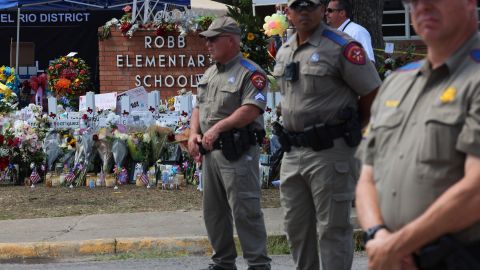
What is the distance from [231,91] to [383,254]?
3487mm

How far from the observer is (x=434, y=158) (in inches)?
110

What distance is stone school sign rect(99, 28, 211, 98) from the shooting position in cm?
1476

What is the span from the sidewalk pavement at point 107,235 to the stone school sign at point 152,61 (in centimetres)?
593

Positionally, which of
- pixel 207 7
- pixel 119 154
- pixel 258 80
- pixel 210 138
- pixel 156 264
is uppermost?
pixel 207 7

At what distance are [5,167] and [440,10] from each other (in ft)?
32.2

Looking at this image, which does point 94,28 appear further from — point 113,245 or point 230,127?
point 230,127

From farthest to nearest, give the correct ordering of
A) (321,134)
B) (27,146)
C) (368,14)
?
(27,146), (368,14), (321,134)

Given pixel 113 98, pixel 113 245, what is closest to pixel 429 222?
pixel 113 245

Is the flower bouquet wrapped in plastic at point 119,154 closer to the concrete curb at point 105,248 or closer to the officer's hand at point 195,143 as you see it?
the concrete curb at point 105,248

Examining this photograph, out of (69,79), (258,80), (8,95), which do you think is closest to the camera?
(258,80)

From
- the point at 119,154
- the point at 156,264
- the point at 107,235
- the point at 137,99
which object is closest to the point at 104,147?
the point at 119,154

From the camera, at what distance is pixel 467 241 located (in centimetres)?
278

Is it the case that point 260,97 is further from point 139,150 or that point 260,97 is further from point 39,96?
point 39,96

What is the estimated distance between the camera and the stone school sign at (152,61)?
14758 mm
